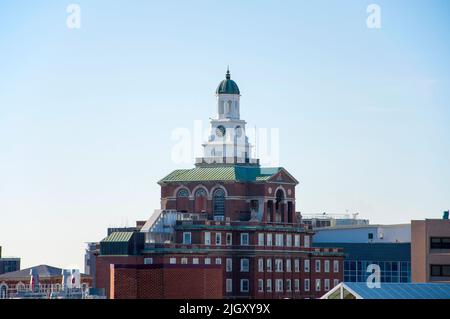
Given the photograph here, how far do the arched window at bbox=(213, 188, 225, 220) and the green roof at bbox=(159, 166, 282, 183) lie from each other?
1534mm

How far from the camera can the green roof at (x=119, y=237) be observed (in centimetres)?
14725

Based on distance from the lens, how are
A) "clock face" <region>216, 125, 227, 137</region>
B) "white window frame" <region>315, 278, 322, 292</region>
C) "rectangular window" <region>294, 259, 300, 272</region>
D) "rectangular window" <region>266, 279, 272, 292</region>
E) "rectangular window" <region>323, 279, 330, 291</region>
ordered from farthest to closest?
"clock face" <region>216, 125, 227, 137</region> < "rectangular window" <region>323, 279, 330, 291</region> < "white window frame" <region>315, 278, 322, 292</region> < "rectangular window" <region>294, 259, 300, 272</region> < "rectangular window" <region>266, 279, 272, 292</region>

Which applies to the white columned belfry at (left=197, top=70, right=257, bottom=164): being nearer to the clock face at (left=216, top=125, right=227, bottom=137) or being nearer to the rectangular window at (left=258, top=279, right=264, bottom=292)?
the clock face at (left=216, top=125, right=227, bottom=137)

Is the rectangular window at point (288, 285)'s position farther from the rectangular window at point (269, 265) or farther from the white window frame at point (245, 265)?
the white window frame at point (245, 265)

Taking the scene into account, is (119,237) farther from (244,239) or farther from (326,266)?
(326,266)

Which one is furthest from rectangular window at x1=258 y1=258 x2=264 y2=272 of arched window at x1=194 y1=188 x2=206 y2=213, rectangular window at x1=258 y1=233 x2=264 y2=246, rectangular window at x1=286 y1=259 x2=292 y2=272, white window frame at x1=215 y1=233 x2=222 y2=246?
arched window at x1=194 y1=188 x2=206 y2=213

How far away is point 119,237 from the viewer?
148000 mm

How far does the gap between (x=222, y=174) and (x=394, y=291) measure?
97.5 metres

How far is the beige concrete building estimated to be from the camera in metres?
109
